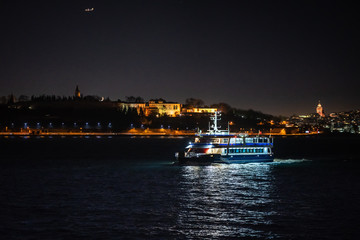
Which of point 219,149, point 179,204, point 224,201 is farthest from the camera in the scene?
point 219,149

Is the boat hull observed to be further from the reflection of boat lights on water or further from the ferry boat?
the reflection of boat lights on water

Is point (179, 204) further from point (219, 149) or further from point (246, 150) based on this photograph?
point (246, 150)

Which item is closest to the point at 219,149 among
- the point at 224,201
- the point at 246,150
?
the point at 246,150

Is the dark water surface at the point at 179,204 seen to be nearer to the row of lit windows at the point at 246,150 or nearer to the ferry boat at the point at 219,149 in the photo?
the ferry boat at the point at 219,149

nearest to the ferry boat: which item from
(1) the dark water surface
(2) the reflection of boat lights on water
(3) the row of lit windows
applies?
(3) the row of lit windows

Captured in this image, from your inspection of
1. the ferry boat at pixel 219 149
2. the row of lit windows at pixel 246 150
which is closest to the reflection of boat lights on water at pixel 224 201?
the ferry boat at pixel 219 149

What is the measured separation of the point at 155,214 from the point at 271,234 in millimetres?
7960

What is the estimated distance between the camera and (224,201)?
37.7 metres

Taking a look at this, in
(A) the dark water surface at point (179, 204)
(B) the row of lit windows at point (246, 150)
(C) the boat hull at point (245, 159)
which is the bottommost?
(A) the dark water surface at point (179, 204)

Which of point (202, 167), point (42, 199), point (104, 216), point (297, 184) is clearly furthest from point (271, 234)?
point (202, 167)

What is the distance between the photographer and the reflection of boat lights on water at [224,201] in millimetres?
28719

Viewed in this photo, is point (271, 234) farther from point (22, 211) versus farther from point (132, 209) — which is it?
point (22, 211)

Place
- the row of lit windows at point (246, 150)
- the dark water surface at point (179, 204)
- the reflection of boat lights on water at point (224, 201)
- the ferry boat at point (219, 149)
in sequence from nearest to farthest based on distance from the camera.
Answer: the dark water surface at point (179, 204) < the reflection of boat lights on water at point (224, 201) < the ferry boat at point (219, 149) < the row of lit windows at point (246, 150)

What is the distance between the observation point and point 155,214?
32.2 m
